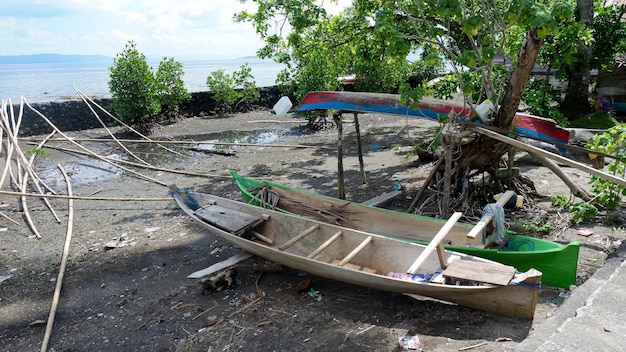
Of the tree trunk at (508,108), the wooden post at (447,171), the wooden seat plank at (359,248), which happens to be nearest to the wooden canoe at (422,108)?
the tree trunk at (508,108)

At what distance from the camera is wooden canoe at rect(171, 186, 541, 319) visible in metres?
3.57

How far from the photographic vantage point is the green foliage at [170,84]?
13.8m

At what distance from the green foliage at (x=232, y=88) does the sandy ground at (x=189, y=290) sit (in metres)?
7.16

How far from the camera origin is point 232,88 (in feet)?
51.7

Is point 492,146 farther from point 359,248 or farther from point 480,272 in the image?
point 480,272

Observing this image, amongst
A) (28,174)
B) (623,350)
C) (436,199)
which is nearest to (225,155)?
(28,174)

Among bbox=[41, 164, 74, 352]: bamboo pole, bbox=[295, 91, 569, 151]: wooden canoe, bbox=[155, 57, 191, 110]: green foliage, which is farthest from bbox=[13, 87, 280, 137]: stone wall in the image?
bbox=[295, 91, 569, 151]: wooden canoe

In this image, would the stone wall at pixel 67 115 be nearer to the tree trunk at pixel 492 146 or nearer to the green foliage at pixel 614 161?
the tree trunk at pixel 492 146

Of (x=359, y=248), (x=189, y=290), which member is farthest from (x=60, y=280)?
(x=359, y=248)

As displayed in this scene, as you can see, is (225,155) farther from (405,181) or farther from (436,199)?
(436,199)

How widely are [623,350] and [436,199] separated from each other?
3790 millimetres

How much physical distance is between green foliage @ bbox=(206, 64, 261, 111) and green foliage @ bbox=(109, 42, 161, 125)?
2.76m

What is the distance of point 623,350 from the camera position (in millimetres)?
2709

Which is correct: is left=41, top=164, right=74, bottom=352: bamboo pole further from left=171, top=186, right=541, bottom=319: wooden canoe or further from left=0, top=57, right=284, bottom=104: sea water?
left=0, top=57, right=284, bottom=104: sea water
